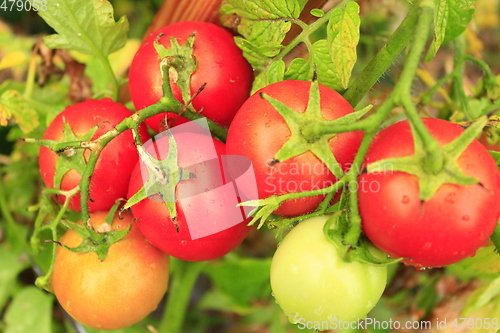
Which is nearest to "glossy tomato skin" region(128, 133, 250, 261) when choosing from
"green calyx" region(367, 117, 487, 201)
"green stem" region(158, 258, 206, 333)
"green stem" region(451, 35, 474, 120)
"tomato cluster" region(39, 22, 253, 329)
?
"tomato cluster" region(39, 22, 253, 329)

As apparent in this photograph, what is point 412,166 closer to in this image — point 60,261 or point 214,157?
point 214,157

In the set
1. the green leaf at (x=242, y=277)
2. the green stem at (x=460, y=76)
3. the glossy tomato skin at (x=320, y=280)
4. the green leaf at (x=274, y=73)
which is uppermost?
the green leaf at (x=274, y=73)

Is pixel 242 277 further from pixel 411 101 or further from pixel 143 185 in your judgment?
pixel 411 101

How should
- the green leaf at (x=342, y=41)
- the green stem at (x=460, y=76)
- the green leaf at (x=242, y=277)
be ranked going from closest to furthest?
the green leaf at (x=342, y=41) → the green stem at (x=460, y=76) → the green leaf at (x=242, y=277)

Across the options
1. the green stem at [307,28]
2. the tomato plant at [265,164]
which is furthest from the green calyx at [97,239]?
the green stem at [307,28]

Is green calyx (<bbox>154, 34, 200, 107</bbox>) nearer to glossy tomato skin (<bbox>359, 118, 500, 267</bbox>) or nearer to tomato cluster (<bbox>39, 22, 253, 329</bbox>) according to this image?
tomato cluster (<bbox>39, 22, 253, 329</bbox>)

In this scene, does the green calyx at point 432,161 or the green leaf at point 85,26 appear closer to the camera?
the green calyx at point 432,161

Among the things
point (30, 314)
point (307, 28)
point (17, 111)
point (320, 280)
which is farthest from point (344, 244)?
point (30, 314)

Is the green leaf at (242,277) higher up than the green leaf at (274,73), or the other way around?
the green leaf at (274,73)

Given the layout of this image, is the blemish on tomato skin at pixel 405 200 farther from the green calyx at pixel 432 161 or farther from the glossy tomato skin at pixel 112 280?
the glossy tomato skin at pixel 112 280

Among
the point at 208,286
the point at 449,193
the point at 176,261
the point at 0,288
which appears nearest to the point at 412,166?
the point at 449,193
